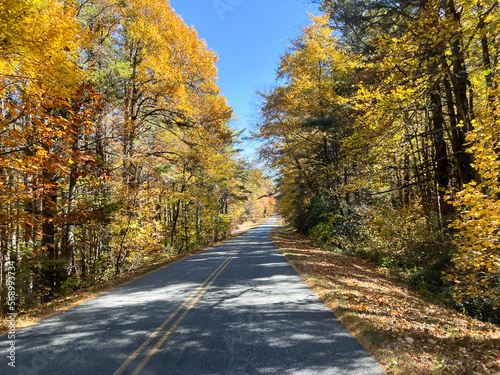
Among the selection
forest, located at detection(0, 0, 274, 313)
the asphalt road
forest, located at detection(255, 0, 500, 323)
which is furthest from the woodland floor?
forest, located at detection(0, 0, 274, 313)

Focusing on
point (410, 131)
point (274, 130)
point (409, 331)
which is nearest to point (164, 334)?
point (409, 331)

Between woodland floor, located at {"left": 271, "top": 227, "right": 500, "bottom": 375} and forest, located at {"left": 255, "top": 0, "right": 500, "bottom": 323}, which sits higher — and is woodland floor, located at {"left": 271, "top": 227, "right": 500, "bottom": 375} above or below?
below

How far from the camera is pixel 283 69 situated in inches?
632

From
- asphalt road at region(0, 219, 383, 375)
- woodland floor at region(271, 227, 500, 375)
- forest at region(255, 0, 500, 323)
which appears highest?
forest at region(255, 0, 500, 323)

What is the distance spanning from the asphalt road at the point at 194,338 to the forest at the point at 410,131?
345cm

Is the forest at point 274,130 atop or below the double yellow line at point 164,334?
atop

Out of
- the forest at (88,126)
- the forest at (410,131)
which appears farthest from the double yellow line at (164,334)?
the forest at (410,131)

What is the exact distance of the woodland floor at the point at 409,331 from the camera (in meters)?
3.45

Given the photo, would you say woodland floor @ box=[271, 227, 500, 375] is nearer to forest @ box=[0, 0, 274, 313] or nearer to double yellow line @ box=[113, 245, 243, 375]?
double yellow line @ box=[113, 245, 243, 375]

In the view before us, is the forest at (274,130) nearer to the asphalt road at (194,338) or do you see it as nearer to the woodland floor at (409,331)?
the woodland floor at (409,331)

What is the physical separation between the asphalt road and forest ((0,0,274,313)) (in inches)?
108

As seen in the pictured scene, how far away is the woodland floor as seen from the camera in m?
3.45

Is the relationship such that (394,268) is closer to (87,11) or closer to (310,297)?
(310,297)

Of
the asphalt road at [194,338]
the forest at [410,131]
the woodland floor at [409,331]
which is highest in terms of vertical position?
the forest at [410,131]
